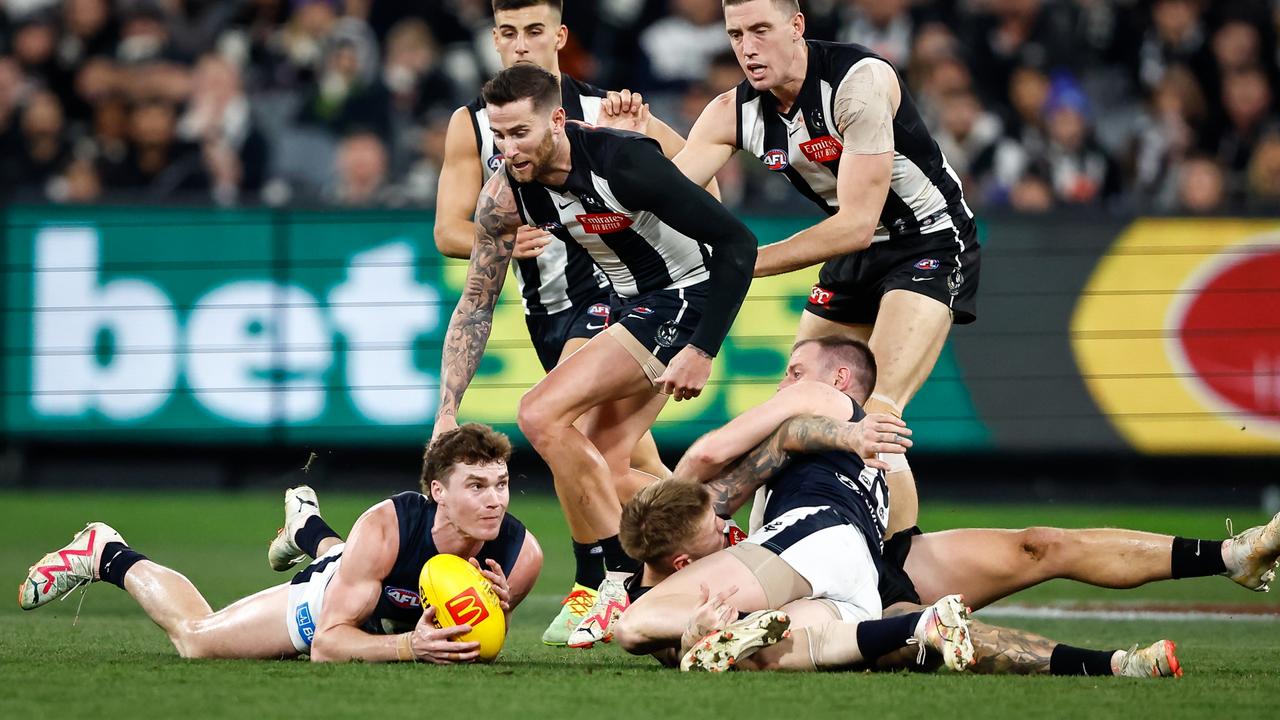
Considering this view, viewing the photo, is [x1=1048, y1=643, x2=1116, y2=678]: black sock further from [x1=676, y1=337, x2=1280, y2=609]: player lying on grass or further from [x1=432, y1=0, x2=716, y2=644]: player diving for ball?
[x1=432, y1=0, x2=716, y2=644]: player diving for ball

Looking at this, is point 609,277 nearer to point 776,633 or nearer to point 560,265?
point 560,265

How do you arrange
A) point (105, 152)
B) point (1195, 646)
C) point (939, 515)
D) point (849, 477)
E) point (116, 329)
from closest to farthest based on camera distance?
1. point (849, 477)
2. point (1195, 646)
3. point (939, 515)
4. point (116, 329)
5. point (105, 152)

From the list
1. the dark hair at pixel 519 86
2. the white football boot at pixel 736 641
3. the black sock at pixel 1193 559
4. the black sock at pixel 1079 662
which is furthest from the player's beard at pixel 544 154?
the black sock at pixel 1193 559

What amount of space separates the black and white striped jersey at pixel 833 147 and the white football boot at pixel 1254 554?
2006mm

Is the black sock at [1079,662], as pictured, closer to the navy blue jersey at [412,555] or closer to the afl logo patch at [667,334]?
the navy blue jersey at [412,555]

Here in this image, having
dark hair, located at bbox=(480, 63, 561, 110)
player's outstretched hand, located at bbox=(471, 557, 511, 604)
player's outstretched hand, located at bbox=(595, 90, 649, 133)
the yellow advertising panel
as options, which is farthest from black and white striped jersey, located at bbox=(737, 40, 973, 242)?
the yellow advertising panel

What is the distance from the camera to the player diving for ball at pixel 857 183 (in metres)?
7.24

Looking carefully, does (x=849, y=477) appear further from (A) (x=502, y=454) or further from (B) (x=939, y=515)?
(B) (x=939, y=515)

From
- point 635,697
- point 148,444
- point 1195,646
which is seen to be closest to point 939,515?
point 1195,646

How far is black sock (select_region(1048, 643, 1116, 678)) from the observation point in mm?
5852

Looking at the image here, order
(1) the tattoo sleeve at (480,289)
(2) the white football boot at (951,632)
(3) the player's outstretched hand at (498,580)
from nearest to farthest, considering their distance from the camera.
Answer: (2) the white football boot at (951,632) < (3) the player's outstretched hand at (498,580) < (1) the tattoo sleeve at (480,289)

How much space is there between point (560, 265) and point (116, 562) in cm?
251

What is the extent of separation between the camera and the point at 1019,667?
593 cm

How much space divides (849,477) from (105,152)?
9.76 meters
